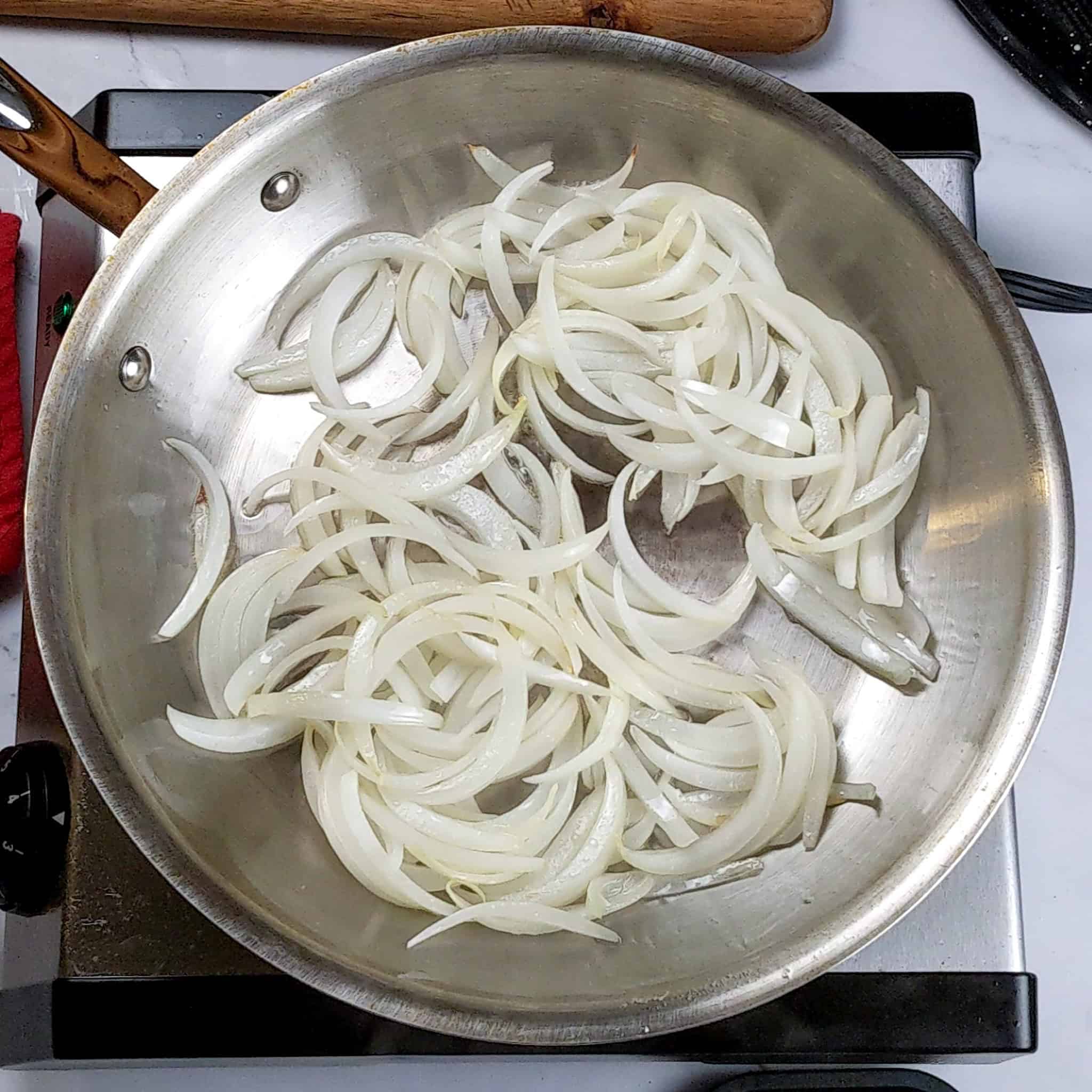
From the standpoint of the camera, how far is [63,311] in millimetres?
925

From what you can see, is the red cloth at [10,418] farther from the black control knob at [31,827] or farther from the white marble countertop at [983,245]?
the black control knob at [31,827]

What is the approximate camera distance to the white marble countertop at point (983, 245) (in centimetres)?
94

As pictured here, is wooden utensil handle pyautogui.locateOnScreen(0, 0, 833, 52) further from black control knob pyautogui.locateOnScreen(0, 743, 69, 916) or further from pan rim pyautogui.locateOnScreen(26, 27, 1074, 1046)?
black control knob pyautogui.locateOnScreen(0, 743, 69, 916)

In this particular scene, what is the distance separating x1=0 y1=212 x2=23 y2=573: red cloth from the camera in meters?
0.94

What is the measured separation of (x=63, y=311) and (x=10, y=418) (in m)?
0.12

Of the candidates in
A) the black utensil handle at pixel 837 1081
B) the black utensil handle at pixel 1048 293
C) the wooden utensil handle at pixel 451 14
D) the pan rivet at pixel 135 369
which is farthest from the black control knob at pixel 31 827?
the black utensil handle at pixel 1048 293

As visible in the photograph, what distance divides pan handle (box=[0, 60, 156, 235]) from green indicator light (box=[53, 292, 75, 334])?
0.36 feet

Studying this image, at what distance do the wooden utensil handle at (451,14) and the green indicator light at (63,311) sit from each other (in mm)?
295

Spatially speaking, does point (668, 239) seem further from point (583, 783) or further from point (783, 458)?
point (583, 783)

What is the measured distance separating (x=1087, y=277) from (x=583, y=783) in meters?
0.71

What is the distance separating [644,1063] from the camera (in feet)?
3.06

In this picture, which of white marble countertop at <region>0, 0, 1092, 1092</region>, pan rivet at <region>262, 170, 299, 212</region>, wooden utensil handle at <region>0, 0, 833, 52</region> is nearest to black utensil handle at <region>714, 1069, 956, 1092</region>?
white marble countertop at <region>0, 0, 1092, 1092</region>

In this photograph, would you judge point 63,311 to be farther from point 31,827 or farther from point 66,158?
point 31,827

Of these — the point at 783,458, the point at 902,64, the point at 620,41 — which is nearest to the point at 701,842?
the point at 783,458
